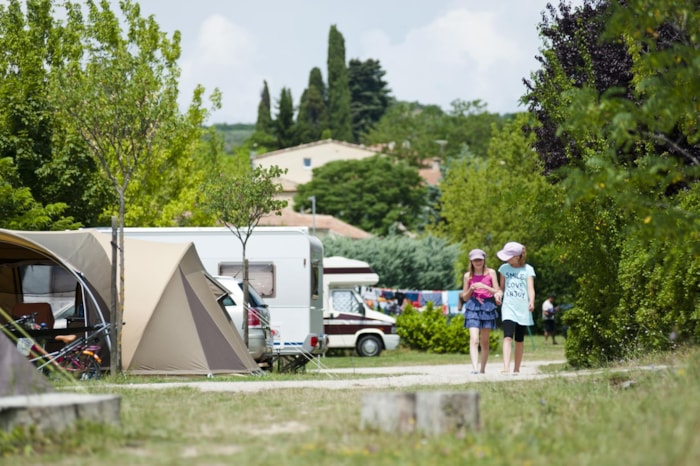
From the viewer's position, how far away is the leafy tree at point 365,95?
12794cm

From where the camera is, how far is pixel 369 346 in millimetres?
28734

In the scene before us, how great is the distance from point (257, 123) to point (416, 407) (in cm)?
11546

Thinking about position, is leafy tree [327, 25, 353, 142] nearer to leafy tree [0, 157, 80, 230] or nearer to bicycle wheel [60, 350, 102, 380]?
leafy tree [0, 157, 80, 230]

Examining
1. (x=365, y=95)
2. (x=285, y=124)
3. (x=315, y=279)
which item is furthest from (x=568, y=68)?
(x=365, y=95)

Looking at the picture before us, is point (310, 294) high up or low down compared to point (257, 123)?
down

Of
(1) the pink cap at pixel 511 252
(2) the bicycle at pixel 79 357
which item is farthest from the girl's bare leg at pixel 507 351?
(2) the bicycle at pixel 79 357

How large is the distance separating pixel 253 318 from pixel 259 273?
10.0 ft

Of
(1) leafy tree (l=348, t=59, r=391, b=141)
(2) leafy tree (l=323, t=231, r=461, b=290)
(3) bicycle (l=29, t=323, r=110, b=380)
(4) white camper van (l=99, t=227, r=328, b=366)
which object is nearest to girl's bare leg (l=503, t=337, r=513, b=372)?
(3) bicycle (l=29, t=323, r=110, b=380)

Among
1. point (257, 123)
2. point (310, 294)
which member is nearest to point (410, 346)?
point (310, 294)

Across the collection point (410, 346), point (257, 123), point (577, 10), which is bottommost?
point (410, 346)

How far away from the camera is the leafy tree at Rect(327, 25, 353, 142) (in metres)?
119

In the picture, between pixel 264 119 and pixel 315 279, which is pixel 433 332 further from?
pixel 264 119

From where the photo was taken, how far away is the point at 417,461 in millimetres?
6391

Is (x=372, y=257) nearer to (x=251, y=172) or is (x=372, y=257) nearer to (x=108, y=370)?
(x=251, y=172)
